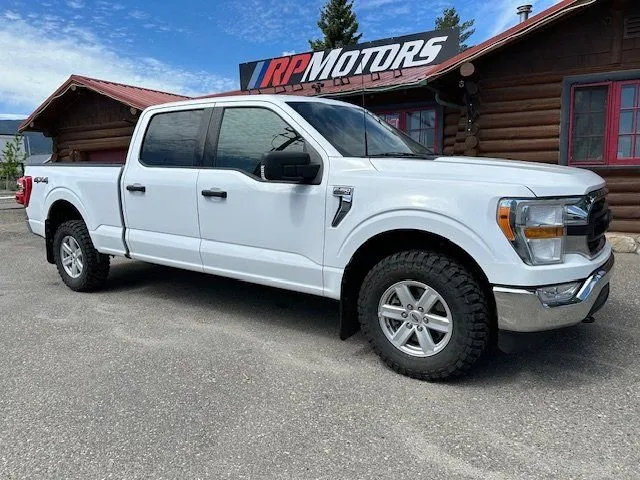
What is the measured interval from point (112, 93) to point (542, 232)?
11865 millimetres

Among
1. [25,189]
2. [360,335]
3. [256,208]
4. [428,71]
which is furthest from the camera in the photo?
[428,71]

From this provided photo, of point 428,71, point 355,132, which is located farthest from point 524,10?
point 355,132

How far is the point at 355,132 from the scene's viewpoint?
3.97 m

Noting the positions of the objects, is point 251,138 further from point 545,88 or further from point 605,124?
point 605,124

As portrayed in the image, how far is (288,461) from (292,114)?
7.91 ft

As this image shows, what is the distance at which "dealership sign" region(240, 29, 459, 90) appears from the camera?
1052 cm

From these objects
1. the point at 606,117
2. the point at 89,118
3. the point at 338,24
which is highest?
the point at 338,24

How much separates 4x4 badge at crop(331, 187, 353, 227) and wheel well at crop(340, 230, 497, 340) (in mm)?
244

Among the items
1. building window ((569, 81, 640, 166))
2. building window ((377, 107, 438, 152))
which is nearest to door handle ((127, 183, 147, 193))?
building window ((377, 107, 438, 152))

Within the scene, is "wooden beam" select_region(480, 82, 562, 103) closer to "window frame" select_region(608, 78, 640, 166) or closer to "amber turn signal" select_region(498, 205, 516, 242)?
"window frame" select_region(608, 78, 640, 166)

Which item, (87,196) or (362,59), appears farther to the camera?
(362,59)

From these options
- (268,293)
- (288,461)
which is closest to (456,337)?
(288,461)

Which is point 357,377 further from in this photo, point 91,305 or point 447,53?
point 447,53

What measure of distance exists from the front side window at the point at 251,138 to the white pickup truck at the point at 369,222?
11 millimetres
